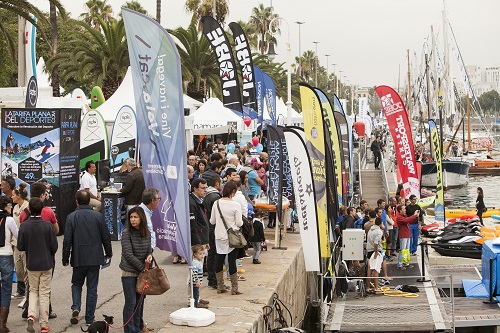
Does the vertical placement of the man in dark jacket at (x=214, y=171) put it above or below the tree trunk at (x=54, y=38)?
below

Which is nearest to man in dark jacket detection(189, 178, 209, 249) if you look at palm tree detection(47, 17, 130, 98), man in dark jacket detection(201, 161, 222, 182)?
man in dark jacket detection(201, 161, 222, 182)

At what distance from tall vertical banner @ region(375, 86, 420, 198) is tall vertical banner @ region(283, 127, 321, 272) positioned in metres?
9.44

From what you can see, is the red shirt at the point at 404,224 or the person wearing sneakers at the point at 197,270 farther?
the red shirt at the point at 404,224

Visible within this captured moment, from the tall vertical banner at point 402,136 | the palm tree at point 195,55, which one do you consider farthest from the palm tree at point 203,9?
the tall vertical banner at point 402,136

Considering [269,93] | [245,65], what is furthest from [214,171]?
[269,93]

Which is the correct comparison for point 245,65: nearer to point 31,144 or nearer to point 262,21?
point 31,144

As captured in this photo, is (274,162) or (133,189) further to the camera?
(274,162)

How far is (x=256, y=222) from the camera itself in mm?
14086

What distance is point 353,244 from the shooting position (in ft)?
54.3

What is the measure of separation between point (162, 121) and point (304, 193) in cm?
568

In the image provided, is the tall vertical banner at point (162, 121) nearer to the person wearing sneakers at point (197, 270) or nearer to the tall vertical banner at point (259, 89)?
the person wearing sneakers at point (197, 270)

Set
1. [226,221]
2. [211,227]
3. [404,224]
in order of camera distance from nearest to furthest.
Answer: [226,221], [211,227], [404,224]

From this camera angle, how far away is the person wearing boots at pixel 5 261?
9.39 m

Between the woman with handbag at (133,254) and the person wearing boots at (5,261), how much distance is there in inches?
59.6
